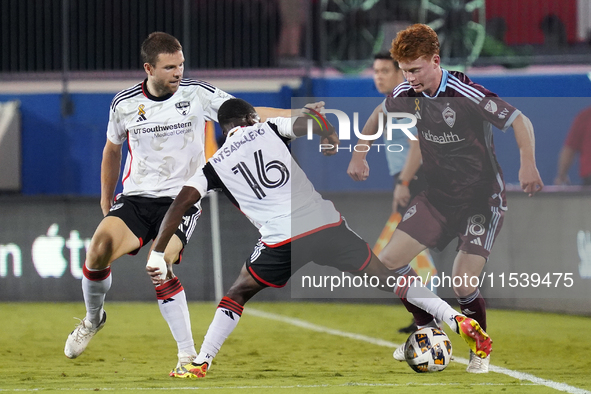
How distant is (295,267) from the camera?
5410 millimetres

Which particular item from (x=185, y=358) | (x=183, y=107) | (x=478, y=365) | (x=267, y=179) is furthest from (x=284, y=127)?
(x=478, y=365)

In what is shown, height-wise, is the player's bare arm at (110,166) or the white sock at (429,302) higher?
the player's bare arm at (110,166)

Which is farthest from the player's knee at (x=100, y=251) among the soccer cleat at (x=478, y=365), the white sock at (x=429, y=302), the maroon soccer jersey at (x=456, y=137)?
the soccer cleat at (x=478, y=365)

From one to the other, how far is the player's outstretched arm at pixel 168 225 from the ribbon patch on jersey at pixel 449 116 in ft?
5.67

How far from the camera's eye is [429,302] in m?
5.39

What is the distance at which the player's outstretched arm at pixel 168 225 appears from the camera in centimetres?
521

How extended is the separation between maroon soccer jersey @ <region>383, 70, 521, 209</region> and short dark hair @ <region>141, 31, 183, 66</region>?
1.48 metres

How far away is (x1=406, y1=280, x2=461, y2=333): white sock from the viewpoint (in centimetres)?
529

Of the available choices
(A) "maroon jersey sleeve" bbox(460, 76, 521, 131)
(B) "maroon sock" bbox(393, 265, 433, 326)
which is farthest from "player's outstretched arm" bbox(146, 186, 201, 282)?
(A) "maroon jersey sleeve" bbox(460, 76, 521, 131)

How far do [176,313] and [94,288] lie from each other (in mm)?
679

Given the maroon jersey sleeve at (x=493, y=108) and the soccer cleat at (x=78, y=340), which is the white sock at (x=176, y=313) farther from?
the maroon jersey sleeve at (x=493, y=108)

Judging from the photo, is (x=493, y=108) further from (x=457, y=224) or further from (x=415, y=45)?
(x=457, y=224)

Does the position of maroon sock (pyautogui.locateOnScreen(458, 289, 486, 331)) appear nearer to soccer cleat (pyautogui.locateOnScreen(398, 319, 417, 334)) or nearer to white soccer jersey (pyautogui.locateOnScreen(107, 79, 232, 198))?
soccer cleat (pyautogui.locateOnScreen(398, 319, 417, 334))

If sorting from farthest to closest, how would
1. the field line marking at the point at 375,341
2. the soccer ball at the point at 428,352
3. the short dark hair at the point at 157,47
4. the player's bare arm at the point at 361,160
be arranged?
the player's bare arm at the point at 361,160 → the short dark hair at the point at 157,47 → the soccer ball at the point at 428,352 → the field line marking at the point at 375,341
